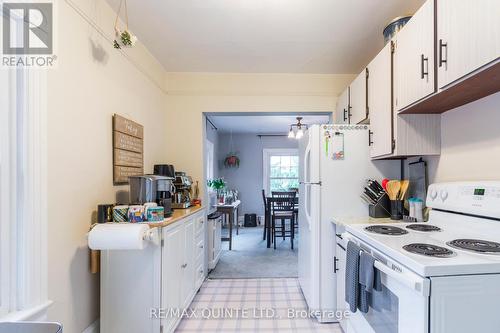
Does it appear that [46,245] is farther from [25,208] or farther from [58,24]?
[58,24]

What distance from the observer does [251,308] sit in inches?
101

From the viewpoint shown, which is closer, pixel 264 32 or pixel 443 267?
pixel 443 267

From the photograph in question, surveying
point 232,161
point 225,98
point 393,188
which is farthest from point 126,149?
point 232,161

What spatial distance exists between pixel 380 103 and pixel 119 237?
204cm

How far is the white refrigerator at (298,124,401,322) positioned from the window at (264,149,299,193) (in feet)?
15.7

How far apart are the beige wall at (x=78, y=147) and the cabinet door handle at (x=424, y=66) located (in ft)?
6.77

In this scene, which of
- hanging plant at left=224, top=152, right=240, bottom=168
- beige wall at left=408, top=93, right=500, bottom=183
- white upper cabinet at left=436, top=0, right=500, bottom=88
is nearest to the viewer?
white upper cabinet at left=436, top=0, right=500, bottom=88

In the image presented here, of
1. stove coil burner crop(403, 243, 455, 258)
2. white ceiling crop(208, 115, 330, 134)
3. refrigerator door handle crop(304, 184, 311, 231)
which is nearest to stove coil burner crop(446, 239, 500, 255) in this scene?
stove coil burner crop(403, 243, 455, 258)

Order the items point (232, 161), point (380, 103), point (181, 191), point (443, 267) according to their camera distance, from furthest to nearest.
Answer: point (232, 161)
point (181, 191)
point (380, 103)
point (443, 267)

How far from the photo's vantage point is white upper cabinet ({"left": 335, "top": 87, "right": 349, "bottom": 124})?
289 centimetres

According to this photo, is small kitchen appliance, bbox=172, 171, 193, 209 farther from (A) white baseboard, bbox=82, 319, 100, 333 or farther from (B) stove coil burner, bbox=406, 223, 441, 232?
(B) stove coil burner, bbox=406, 223, 441, 232

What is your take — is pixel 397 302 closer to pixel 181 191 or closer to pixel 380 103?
pixel 380 103

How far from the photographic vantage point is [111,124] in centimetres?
210

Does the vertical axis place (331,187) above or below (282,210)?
above
